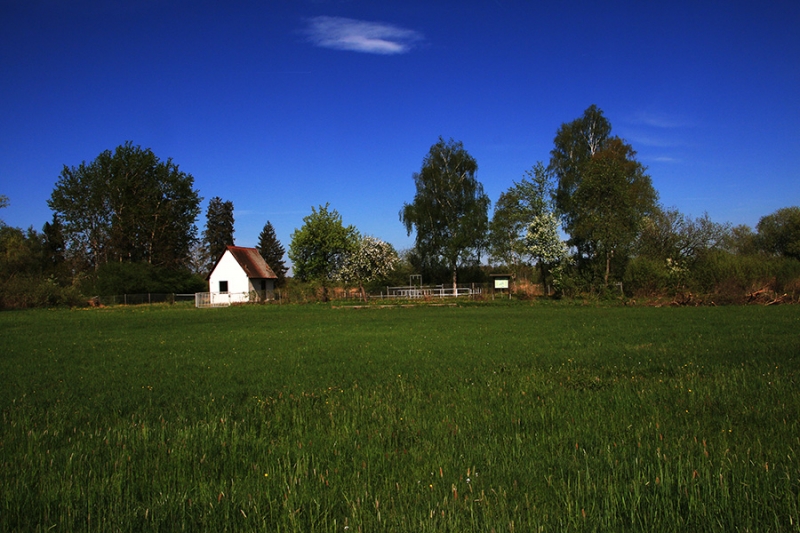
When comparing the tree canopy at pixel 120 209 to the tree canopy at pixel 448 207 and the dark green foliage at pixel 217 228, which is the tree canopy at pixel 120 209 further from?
the tree canopy at pixel 448 207

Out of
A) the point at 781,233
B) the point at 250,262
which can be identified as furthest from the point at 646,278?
the point at 250,262

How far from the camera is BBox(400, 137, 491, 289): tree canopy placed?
5834 cm

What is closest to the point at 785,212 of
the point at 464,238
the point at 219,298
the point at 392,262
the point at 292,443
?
the point at 464,238

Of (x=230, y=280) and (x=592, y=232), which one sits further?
(x=230, y=280)

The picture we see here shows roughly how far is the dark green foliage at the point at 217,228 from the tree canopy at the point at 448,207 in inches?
1748

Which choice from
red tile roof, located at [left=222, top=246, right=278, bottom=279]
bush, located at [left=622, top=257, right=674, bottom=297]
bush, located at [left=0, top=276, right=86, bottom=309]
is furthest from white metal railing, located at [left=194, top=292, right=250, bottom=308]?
bush, located at [left=622, top=257, right=674, bottom=297]

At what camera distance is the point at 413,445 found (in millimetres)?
5234

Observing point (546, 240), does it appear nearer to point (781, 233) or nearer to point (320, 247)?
point (320, 247)

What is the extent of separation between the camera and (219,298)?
5716cm

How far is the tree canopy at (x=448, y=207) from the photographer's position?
191ft

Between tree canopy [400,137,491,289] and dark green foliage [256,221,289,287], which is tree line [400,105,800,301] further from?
dark green foliage [256,221,289,287]

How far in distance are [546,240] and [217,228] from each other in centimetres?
6300

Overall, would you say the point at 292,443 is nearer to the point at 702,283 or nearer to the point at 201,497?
the point at 201,497

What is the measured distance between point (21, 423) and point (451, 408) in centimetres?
566
